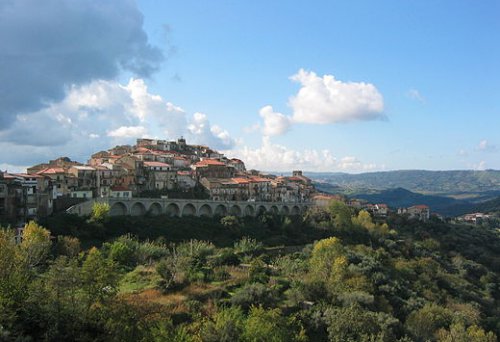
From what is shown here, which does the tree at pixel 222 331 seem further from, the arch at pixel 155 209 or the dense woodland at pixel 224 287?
the arch at pixel 155 209

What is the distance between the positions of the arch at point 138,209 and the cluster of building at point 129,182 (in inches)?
148

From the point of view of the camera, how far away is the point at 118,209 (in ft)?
193

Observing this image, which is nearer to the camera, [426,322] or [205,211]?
[426,322]

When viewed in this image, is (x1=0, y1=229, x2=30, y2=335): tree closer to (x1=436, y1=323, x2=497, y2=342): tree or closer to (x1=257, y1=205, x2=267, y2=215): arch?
(x1=436, y1=323, x2=497, y2=342): tree

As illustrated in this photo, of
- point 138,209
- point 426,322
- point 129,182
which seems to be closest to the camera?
point 426,322

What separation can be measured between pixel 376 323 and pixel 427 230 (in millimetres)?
73935

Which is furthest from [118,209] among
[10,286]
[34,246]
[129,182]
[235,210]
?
[10,286]

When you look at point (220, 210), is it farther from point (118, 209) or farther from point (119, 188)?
point (118, 209)

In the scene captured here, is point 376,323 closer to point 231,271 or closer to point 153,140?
point 231,271

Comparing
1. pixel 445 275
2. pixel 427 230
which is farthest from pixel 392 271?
pixel 427 230

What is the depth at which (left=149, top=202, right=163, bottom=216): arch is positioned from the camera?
207 ft

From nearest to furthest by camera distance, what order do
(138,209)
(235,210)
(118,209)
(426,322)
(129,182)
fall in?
1. (426,322)
2. (118,209)
3. (138,209)
4. (129,182)
5. (235,210)

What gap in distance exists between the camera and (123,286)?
31.9 metres

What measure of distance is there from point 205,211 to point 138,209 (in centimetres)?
1220
